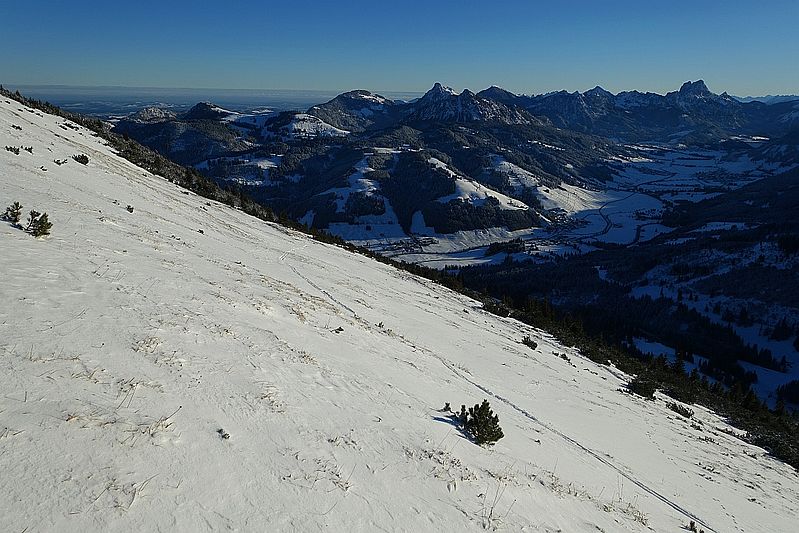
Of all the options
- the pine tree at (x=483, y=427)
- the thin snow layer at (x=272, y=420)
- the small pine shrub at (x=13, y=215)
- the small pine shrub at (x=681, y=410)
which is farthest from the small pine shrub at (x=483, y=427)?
the small pine shrub at (x=681, y=410)

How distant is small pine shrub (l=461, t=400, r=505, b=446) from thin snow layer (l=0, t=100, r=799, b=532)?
27 cm

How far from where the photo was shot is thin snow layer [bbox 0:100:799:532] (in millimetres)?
5812

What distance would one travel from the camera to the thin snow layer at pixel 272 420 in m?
5.81

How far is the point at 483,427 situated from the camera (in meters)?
10.2

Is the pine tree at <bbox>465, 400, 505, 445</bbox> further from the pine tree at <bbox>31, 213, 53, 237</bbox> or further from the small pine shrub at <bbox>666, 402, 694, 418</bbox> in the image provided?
the small pine shrub at <bbox>666, 402, 694, 418</bbox>

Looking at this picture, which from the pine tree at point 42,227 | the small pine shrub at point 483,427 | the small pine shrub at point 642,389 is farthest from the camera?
the small pine shrub at point 642,389

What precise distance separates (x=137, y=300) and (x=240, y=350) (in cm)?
326

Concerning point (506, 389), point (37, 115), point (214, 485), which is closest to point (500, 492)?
point (214, 485)

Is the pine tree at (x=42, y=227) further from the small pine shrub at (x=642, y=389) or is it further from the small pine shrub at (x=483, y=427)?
the small pine shrub at (x=642, y=389)

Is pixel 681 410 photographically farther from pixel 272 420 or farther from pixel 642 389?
pixel 272 420

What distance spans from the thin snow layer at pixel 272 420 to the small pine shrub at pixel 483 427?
27 centimetres

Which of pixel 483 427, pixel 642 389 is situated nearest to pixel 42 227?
pixel 483 427

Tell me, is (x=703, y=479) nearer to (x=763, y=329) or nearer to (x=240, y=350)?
(x=240, y=350)

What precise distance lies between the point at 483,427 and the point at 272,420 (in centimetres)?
497
